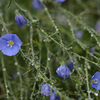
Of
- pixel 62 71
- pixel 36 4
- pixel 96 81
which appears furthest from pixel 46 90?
pixel 36 4

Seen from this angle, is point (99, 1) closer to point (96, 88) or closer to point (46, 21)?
point (46, 21)

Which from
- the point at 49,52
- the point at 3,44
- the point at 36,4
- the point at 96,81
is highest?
the point at 36,4

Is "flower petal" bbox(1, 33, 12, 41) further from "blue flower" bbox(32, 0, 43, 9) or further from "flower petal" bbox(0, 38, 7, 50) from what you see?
"blue flower" bbox(32, 0, 43, 9)

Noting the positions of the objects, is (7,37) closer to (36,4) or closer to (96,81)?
(96,81)

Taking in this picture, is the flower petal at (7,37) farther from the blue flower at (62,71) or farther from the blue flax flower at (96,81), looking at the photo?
the blue flax flower at (96,81)

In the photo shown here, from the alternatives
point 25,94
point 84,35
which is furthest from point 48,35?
point 84,35

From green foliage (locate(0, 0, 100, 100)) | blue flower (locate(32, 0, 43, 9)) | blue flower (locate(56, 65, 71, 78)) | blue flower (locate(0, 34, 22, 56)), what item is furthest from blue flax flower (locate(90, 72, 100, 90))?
blue flower (locate(32, 0, 43, 9))

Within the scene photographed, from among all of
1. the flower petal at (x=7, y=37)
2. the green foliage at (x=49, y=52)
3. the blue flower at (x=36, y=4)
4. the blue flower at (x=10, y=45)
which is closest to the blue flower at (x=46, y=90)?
the green foliage at (x=49, y=52)

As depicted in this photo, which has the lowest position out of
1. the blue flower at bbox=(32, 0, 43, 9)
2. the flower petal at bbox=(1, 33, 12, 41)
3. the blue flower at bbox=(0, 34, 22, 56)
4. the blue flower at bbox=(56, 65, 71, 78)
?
the blue flower at bbox=(56, 65, 71, 78)
